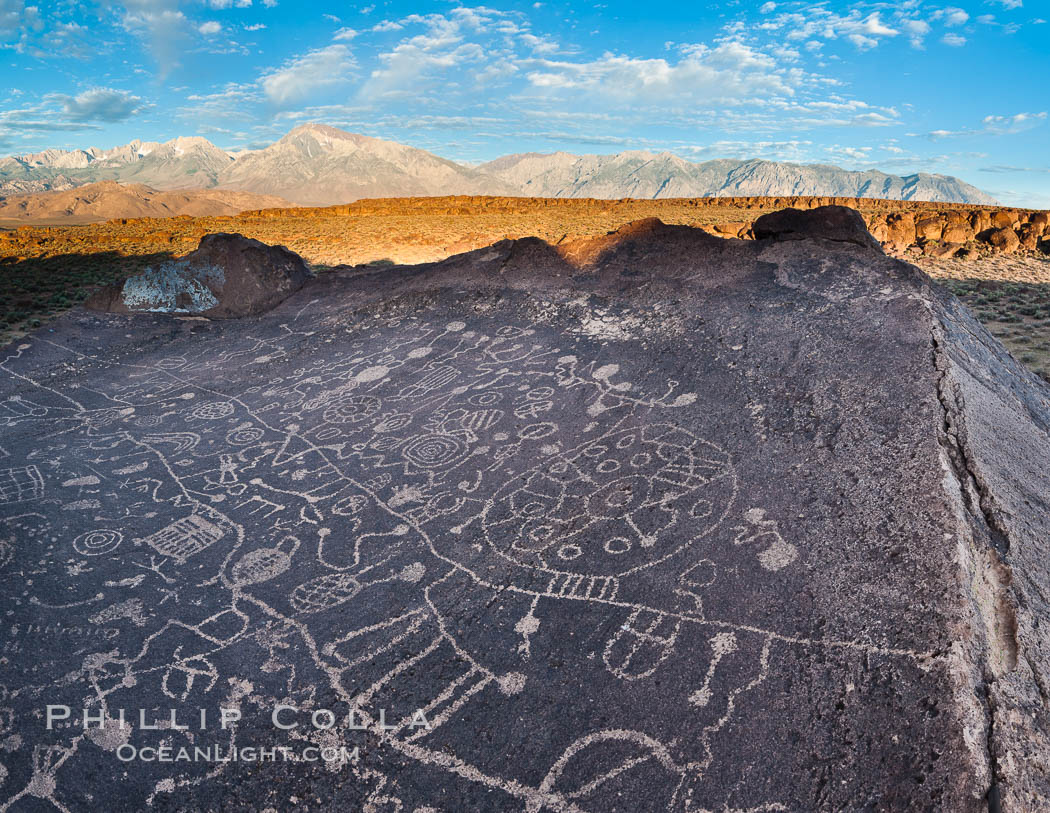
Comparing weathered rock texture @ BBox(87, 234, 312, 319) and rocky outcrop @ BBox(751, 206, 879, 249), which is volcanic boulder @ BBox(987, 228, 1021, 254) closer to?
rocky outcrop @ BBox(751, 206, 879, 249)

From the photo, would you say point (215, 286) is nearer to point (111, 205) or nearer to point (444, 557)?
point (444, 557)

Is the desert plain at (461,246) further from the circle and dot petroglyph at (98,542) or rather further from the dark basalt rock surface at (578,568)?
the circle and dot petroglyph at (98,542)

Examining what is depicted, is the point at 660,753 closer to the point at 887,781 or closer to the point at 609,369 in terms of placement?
the point at 887,781

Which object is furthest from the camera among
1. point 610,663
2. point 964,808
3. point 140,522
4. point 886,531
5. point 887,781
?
point 140,522

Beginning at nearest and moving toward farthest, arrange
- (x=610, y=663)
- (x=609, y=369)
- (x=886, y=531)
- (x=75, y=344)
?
(x=610, y=663) < (x=886, y=531) < (x=609, y=369) < (x=75, y=344)

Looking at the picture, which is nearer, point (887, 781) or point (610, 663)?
point (887, 781)

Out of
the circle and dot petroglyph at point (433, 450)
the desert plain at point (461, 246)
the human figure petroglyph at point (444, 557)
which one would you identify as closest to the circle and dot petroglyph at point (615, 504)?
the human figure petroglyph at point (444, 557)

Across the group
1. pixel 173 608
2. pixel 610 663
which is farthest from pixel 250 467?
pixel 610 663
